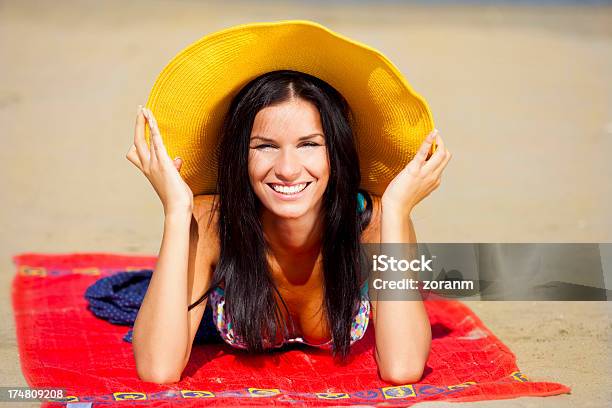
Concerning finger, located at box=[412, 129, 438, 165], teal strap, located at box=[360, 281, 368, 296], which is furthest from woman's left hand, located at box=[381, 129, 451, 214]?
teal strap, located at box=[360, 281, 368, 296]

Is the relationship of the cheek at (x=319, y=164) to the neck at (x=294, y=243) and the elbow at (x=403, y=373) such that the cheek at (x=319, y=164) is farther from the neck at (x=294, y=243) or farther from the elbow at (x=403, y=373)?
the elbow at (x=403, y=373)

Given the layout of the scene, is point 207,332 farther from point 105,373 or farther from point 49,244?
point 49,244

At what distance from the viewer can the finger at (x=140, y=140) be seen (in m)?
3.49

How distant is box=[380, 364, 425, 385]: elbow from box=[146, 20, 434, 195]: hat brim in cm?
79

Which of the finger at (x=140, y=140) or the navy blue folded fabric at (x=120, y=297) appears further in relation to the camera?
the navy blue folded fabric at (x=120, y=297)

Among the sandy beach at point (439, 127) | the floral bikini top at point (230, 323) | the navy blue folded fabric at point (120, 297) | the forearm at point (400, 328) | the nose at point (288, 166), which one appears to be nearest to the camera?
the nose at point (288, 166)

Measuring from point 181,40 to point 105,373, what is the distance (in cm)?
936

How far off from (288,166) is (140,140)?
59 cm

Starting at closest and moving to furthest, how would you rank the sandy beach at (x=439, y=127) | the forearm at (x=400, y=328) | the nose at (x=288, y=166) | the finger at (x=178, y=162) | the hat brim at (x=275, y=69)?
1. the hat brim at (x=275, y=69)
2. the nose at (x=288, y=166)
3. the forearm at (x=400, y=328)
4. the finger at (x=178, y=162)
5. the sandy beach at (x=439, y=127)

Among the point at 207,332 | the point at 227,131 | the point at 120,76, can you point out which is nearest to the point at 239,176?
the point at 227,131

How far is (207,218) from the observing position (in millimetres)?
3803

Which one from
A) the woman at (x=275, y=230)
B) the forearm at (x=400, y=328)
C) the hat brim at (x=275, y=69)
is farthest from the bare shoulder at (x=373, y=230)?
the forearm at (x=400, y=328)

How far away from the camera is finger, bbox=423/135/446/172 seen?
351 cm

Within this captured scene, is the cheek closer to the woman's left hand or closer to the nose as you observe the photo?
the nose
